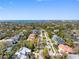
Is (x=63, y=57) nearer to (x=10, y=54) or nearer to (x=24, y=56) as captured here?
(x=24, y=56)

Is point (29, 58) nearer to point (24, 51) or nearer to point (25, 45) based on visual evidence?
point (24, 51)

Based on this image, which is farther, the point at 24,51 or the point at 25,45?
the point at 25,45

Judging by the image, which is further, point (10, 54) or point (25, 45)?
point (25, 45)

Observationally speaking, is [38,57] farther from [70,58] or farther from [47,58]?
[70,58]

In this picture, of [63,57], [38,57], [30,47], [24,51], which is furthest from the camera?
[30,47]

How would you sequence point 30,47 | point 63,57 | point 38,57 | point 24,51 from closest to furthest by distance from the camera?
point 63,57, point 38,57, point 24,51, point 30,47

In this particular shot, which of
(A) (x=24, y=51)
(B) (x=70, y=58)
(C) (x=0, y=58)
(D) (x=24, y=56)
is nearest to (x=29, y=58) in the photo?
(D) (x=24, y=56)

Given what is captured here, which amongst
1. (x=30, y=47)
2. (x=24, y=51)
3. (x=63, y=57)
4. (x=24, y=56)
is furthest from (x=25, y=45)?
(x=63, y=57)

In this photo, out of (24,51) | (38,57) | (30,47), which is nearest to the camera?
(38,57)
